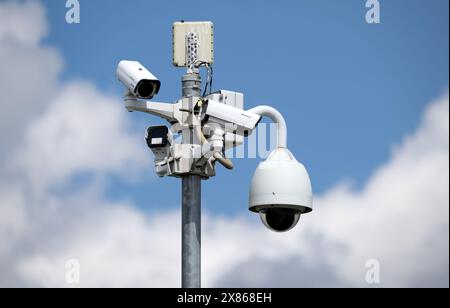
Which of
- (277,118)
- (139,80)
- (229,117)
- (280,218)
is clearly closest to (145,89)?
(139,80)

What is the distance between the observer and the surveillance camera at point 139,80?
41750 millimetres

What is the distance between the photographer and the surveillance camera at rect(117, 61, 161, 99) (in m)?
41.8

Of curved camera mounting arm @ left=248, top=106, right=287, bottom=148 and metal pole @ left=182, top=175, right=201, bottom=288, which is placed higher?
curved camera mounting arm @ left=248, top=106, right=287, bottom=148

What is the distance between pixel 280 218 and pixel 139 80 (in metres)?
3.36

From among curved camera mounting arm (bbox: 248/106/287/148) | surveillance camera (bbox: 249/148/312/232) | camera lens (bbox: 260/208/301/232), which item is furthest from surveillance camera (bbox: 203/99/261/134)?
camera lens (bbox: 260/208/301/232)

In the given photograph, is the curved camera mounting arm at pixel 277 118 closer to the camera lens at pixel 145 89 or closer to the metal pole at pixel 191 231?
the metal pole at pixel 191 231

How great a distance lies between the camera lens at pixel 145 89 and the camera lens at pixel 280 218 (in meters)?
2.82

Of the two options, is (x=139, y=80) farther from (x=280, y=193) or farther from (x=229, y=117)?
(x=280, y=193)

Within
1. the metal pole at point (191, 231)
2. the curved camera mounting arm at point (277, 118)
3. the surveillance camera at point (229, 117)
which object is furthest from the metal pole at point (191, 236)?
the curved camera mounting arm at point (277, 118)

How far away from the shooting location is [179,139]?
42.1 meters

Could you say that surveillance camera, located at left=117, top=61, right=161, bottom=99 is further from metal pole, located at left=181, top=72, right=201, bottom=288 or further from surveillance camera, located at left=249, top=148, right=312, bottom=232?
surveillance camera, located at left=249, top=148, right=312, bottom=232

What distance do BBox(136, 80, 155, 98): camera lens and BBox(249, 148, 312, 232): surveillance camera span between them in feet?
7.46
